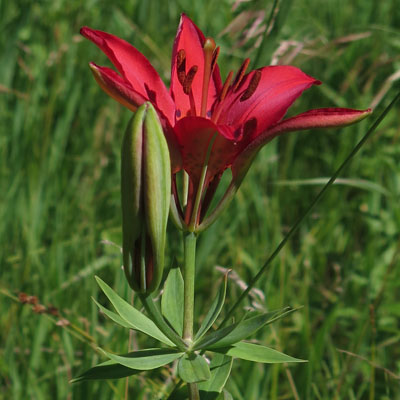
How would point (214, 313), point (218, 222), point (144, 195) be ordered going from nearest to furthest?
point (144, 195), point (214, 313), point (218, 222)

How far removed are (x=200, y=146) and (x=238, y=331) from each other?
0.84ft

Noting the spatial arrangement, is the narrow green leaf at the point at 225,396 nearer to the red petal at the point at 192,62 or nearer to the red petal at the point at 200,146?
the red petal at the point at 200,146

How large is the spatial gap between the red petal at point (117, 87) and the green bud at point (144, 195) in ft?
0.35

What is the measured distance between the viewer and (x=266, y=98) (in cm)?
94

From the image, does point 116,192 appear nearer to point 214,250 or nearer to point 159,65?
point 214,250

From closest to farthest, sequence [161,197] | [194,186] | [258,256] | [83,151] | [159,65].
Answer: [161,197], [194,186], [258,256], [83,151], [159,65]

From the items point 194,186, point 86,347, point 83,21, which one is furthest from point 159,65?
point 194,186

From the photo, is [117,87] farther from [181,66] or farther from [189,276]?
[189,276]

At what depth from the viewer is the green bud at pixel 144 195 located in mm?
714

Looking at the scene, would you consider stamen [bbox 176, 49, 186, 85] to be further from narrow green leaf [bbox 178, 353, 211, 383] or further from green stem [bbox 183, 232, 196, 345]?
narrow green leaf [bbox 178, 353, 211, 383]

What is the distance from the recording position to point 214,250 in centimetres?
196

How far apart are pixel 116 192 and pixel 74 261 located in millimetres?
371

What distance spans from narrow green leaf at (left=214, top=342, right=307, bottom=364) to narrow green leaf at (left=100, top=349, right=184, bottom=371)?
0.07 m

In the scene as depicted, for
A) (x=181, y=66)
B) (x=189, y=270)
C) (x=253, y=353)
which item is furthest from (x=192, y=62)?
(x=253, y=353)
